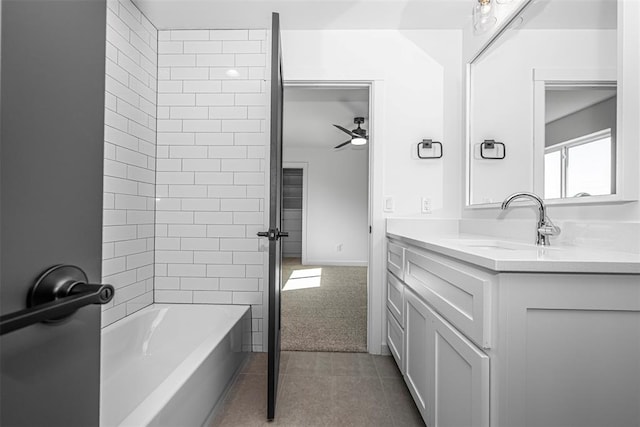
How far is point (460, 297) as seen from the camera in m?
1.07

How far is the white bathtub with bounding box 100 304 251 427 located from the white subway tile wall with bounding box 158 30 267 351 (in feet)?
0.60

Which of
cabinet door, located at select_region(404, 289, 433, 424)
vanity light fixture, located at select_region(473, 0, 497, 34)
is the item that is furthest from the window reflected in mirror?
cabinet door, located at select_region(404, 289, 433, 424)

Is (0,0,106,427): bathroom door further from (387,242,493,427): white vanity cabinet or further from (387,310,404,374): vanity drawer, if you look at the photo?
(387,310,404,374): vanity drawer

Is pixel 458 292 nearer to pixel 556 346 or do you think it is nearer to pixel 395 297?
pixel 556 346

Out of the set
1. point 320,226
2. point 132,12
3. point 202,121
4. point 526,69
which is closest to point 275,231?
point 202,121

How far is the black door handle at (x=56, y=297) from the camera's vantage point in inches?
10.8

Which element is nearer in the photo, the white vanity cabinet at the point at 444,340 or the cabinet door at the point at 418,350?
the white vanity cabinet at the point at 444,340

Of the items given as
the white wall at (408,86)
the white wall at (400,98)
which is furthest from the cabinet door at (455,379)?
the white wall at (408,86)

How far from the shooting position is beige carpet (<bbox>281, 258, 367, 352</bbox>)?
248cm

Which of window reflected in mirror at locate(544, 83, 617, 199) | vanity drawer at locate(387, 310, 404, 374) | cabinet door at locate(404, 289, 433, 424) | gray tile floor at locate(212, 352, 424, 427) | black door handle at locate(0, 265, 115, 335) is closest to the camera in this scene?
black door handle at locate(0, 265, 115, 335)

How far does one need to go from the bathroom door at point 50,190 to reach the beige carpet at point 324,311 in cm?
218

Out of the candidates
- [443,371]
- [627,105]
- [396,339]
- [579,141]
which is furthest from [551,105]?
[396,339]

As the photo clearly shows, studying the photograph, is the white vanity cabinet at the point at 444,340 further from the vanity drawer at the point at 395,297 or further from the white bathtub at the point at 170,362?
the white bathtub at the point at 170,362

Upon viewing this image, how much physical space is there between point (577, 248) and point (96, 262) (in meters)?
1.56
